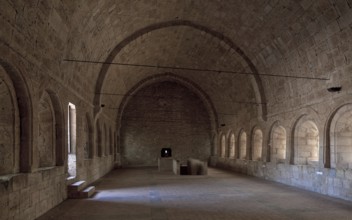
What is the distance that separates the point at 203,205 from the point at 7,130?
15.7 feet

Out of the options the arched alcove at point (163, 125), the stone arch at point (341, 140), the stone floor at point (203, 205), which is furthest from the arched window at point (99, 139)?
the stone arch at point (341, 140)

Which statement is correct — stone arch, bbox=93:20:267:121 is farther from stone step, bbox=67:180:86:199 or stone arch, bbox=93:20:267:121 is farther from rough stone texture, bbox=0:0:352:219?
stone step, bbox=67:180:86:199

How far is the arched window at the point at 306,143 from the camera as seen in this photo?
1162 cm

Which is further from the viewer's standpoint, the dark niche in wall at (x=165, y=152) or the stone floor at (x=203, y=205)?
the dark niche in wall at (x=165, y=152)

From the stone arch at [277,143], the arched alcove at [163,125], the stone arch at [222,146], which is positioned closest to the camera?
the stone arch at [277,143]

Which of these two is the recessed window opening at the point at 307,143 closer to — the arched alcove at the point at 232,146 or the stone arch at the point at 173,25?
the stone arch at the point at 173,25

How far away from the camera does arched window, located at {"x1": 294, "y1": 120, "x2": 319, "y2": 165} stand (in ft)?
38.1

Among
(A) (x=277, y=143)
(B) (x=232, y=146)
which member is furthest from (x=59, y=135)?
(B) (x=232, y=146)

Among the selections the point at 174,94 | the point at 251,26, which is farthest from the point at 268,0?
the point at 174,94

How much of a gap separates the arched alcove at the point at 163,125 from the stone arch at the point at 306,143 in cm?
1243

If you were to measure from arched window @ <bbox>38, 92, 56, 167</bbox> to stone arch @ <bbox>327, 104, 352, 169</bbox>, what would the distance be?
27.1 ft

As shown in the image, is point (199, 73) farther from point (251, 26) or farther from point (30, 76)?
point (30, 76)

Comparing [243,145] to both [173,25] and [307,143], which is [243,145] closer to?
[307,143]

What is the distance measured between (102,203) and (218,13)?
8.18 metres
